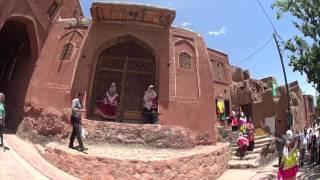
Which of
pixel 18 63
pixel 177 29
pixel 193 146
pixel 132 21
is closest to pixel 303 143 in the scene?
pixel 193 146

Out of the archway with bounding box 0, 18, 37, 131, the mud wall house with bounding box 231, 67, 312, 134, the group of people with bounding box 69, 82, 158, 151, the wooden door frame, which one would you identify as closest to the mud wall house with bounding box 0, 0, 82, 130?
the archway with bounding box 0, 18, 37, 131

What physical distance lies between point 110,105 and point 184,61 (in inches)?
124

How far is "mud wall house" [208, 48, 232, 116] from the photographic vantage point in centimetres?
2556

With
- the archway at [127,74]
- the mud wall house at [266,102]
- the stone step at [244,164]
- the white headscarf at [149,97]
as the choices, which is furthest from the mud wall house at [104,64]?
the mud wall house at [266,102]

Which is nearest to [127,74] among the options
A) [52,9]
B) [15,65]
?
[52,9]

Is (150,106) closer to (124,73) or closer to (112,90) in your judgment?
(112,90)

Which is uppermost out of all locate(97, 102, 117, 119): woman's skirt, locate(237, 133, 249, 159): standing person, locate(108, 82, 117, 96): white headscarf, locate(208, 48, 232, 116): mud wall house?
locate(208, 48, 232, 116): mud wall house

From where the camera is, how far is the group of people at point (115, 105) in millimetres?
14969

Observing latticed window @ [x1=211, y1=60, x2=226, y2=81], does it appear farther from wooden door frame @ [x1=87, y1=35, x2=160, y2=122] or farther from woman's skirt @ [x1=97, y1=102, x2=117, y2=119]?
woman's skirt @ [x1=97, y1=102, x2=117, y2=119]

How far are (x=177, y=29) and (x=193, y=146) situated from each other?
4.36 metres

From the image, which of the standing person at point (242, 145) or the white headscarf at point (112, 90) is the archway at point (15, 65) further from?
the standing person at point (242, 145)

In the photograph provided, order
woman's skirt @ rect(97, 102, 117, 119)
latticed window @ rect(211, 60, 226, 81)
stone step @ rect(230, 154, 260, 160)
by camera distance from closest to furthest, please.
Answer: woman's skirt @ rect(97, 102, 117, 119)
stone step @ rect(230, 154, 260, 160)
latticed window @ rect(211, 60, 226, 81)

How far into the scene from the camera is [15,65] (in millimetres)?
16156

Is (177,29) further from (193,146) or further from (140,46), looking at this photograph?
(193,146)
